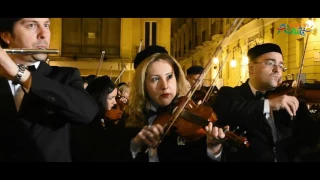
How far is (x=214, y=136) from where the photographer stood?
6.95 ft

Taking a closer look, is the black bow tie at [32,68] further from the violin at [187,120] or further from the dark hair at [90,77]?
the dark hair at [90,77]

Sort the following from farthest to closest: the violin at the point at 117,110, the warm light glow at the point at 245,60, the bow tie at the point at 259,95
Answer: the violin at the point at 117,110, the warm light glow at the point at 245,60, the bow tie at the point at 259,95

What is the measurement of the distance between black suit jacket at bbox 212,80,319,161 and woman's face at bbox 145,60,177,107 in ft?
1.44

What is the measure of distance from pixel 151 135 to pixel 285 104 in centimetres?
84

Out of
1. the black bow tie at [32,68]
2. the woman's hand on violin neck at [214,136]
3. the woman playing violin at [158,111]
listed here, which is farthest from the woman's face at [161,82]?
the black bow tie at [32,68]

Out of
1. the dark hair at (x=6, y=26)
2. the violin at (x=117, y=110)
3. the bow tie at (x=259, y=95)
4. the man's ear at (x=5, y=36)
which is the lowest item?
the violin at (x=117, y=110)

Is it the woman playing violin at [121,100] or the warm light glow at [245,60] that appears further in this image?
the woman playing violin at [121,100]

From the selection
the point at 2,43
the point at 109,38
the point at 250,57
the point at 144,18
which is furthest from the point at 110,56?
the point at 2,43

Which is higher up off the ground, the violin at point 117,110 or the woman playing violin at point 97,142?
the violin at point 117,110

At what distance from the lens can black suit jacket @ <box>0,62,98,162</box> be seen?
1.77m

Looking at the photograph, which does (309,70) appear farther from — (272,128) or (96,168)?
(96,168)

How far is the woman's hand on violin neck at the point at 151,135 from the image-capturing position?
214 cm

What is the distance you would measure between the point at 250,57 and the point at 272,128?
0.48 meters

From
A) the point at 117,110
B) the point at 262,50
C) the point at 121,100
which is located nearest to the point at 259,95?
the point at 262,50
